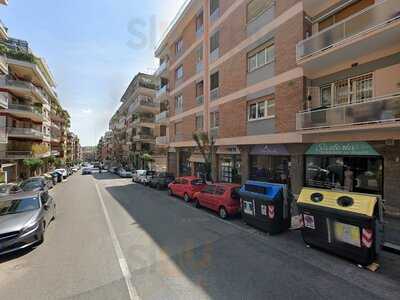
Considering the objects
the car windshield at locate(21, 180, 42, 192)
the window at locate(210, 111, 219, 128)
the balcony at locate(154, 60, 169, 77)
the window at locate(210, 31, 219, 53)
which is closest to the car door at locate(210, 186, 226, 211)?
the window at locate(210, 111, 219, 128)

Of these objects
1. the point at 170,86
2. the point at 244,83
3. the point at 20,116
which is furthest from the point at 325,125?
the point at 20,116

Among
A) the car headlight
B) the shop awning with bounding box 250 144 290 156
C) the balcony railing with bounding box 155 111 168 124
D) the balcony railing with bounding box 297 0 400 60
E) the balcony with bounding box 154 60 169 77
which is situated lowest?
the car headlight

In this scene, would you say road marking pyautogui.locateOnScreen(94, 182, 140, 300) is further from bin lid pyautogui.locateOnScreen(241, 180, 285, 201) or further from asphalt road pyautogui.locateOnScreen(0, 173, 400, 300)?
bin lid pyautogui.locateOnScreen(241, 180, 285, 201)

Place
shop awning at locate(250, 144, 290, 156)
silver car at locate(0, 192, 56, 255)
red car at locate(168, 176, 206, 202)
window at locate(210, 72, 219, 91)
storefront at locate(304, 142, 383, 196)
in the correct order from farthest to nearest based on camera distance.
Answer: window at locate(210, 72, 219, 91)
red car at locate(168, 176, 206, 202)
shop awning at locate(250, 144, 290, 156)
storefront at locate(304, 142, 383, 196)
silver car at locate(0, 192, 56, 255)

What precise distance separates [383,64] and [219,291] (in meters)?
10.2

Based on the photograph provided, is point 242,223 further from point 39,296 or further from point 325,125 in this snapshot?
point 39,296

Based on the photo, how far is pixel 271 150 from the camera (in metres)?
12.8

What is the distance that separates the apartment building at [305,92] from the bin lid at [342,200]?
13.3 feet

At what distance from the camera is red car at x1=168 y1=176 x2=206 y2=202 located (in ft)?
43.4

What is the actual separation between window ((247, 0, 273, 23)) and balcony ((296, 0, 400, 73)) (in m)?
4.20

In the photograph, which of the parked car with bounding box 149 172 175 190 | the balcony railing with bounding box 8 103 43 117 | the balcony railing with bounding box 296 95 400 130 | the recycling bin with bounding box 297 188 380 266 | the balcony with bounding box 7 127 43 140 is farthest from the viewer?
the balcony with bounding box 7 127 43 140

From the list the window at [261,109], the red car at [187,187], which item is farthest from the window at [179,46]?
the red car at [187,187]

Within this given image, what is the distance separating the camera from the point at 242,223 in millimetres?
8867

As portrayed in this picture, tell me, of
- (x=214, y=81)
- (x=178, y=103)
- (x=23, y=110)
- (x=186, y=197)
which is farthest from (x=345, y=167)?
(x=23, y=110)
